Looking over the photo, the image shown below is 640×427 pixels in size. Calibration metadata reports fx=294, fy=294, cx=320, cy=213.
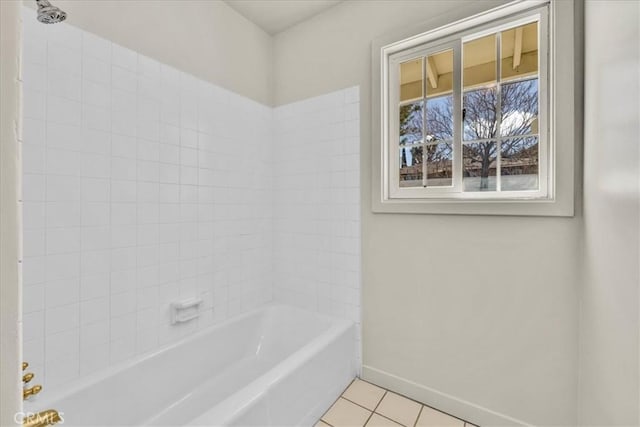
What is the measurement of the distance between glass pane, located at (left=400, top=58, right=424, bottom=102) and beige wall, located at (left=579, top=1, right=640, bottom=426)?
833 mm

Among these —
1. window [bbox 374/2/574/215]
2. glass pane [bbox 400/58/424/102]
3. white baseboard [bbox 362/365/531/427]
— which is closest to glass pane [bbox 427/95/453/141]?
window [bbox 374/2/574/215]

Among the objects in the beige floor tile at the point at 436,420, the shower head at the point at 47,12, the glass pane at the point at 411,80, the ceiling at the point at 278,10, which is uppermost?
the ceiling at the point at 278,10

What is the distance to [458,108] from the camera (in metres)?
1.78

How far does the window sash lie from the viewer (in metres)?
1.52

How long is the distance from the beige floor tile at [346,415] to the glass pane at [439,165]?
1.44m

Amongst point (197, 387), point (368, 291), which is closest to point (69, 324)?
point (197, 387)

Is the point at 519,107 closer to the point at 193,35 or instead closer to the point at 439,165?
the point at 439,165

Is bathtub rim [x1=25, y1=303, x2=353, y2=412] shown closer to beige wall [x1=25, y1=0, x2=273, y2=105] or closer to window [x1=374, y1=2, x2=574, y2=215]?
window [x1=374, y1=2, x2=574, y2=215]

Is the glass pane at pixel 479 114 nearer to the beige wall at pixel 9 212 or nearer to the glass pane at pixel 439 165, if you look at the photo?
the glass pane at pixel 439 165

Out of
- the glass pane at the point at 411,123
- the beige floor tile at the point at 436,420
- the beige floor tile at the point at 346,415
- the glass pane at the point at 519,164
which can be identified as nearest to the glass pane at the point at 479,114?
the glass pane at the point at 519,164

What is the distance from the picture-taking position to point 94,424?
4.43ft

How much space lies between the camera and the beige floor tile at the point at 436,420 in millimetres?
1648

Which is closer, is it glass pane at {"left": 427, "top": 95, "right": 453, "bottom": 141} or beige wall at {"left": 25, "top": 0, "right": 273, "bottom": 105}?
beige wall at {"left": 25, "top": 0, "right": 273, "bottom": 105}

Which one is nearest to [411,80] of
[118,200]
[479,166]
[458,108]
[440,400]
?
[458,108]
